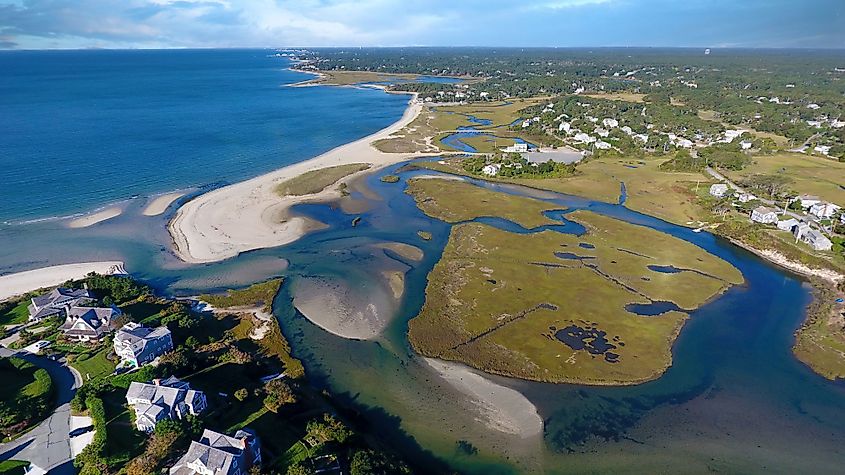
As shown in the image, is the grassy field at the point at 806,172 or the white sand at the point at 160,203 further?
the grassy field at the point at 806,172

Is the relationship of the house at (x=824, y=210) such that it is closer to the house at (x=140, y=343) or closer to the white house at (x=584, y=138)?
the white house at (x=584, y=138)

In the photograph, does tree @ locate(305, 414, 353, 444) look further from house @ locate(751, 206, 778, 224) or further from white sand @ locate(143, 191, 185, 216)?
house @ locate(751, 206, 778, 224)

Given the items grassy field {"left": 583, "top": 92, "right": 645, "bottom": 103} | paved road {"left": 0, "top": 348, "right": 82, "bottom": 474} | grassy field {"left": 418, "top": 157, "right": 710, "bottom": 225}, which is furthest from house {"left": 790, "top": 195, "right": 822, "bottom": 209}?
grassy field {"left": 583, "top": 92, "right": 645, "bottom": 103}

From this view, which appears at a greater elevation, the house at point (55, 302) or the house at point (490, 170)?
the house at point (490, 170)

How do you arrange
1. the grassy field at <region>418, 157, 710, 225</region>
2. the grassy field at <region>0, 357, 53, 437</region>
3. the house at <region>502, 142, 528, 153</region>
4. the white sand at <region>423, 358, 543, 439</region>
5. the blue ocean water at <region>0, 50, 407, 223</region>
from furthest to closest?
the house at <region>502, 142, 528, 153</region>, the blue ocean water at <region>0, 50, 407, 223</region>, the grassy field at <region>418, 157, 710, 225</region>, the white sand at <region>423, 358, 543, 439</region>, the grassy field at <region>0, 357, 53, 437</region>

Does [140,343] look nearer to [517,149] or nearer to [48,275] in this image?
[48,275]

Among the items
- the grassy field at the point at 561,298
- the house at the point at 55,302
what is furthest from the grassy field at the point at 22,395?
the grassy field at the point at 561,298
